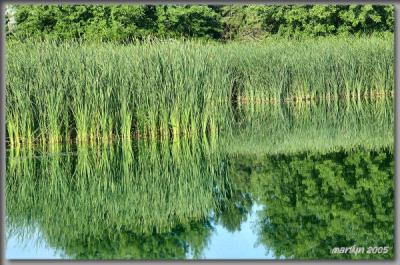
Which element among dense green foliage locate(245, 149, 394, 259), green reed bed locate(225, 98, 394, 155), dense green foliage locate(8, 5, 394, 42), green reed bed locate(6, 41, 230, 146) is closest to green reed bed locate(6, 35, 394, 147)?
green reed bed locate(6, 41, 230, 146)

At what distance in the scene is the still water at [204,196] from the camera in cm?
632

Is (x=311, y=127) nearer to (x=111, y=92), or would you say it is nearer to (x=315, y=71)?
(x=111, y=92)

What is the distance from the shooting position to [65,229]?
6.87m

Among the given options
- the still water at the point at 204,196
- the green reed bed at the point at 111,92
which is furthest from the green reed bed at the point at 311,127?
the green reed bed at the point at 111,92

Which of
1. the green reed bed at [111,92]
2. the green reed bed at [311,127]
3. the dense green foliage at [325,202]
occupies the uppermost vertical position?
the green reed bed at [111,92]

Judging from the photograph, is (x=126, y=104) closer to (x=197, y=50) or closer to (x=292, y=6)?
(x=197, y=50)

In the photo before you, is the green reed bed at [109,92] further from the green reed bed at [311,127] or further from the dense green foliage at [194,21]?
the dense green foliage at [194,21]

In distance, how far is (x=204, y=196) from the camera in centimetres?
812

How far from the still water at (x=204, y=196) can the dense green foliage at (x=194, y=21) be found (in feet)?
40.2

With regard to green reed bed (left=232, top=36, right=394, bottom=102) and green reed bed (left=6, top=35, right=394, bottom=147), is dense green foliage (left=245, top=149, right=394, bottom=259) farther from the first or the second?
green reed bed (left=232, top=36, right=394, bottom=102)

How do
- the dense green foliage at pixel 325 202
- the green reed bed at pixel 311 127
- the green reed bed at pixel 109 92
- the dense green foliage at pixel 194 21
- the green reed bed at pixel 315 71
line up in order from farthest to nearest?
1. the dense green foliage at pixel 194 21
2. the green reed bed at pixel 315 71
3. the green reed bed at pixel 311 127
4. the green reed bed at pixel 109 92
5. the dense green foliage at pixel 325 202

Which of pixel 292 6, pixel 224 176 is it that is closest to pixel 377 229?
pixel 224 176

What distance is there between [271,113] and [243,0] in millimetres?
7782

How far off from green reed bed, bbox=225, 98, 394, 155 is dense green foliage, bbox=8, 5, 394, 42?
328 inches
